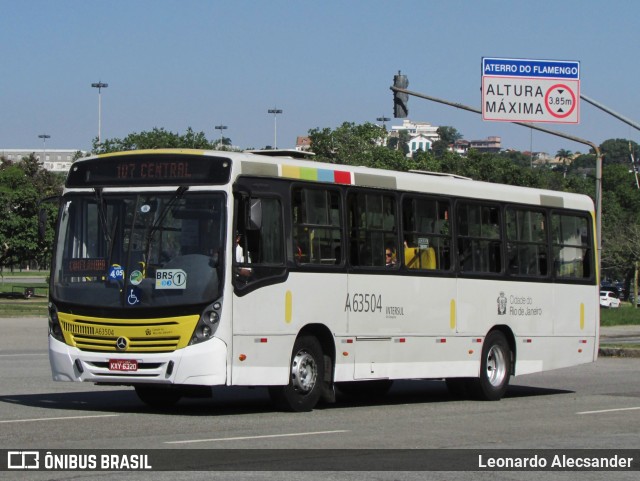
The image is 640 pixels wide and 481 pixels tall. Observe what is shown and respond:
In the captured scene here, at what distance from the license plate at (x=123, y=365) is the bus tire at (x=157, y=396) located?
4.92 feet

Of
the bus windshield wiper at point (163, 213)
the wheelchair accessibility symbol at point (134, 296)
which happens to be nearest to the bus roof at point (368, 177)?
the bus windshield wiper at point (163, 213)

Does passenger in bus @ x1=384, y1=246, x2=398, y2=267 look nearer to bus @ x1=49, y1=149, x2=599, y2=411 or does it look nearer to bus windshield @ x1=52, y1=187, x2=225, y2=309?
bus @ x1=49, y1=149, x2=599, y2=411

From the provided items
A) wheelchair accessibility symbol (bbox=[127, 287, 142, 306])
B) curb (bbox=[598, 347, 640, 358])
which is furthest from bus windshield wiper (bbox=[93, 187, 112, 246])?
curb (bbox=[598, 347, 640, 358])

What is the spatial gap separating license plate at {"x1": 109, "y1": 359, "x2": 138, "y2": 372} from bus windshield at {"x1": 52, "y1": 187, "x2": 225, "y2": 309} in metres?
0.63

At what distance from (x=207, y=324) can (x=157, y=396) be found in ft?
7.22

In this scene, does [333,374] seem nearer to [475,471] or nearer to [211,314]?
[211,314]

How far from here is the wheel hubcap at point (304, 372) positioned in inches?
636

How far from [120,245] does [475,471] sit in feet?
20.0

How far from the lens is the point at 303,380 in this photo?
16.3 m

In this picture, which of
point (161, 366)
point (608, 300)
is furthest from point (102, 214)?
point (608, 300)

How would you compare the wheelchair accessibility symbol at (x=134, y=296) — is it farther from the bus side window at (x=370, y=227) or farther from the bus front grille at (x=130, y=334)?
the bus side window at (x=370, y=227)

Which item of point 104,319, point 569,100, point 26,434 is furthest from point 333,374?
point 569,100

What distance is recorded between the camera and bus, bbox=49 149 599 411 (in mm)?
15086

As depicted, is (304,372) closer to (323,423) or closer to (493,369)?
(323,423)
